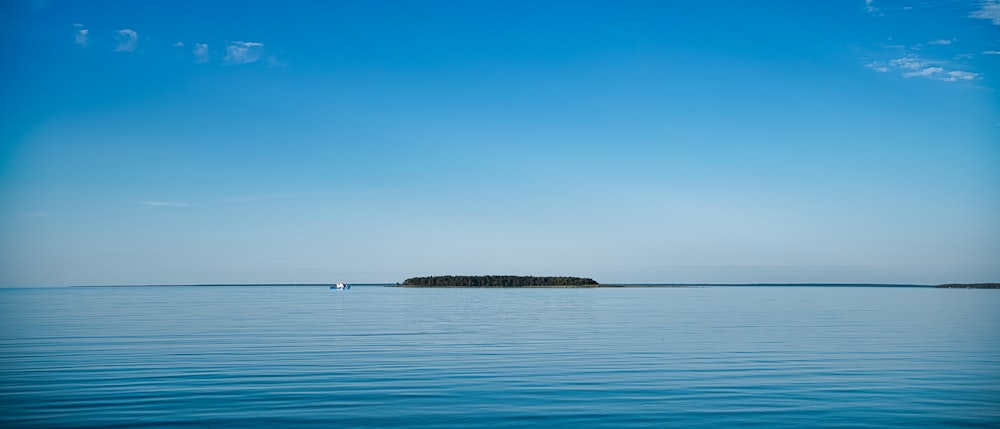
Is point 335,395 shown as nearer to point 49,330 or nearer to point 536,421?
point 536,421

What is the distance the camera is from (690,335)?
161 feet

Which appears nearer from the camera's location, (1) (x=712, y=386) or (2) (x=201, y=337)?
(1) (x=712, y=386)

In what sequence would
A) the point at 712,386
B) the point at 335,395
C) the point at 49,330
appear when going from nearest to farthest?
1. the point at 335,395
2. the point at 712,386
3. the point at 49,330

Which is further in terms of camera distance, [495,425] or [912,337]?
[912,337]

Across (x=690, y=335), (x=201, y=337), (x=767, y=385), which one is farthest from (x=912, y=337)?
(x=201, y=337)

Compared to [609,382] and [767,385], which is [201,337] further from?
[767,385]

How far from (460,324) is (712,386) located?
3696cm

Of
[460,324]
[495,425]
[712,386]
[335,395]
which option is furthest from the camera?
[460,324]

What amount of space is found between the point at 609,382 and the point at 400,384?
7.61m

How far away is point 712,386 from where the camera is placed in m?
26.8

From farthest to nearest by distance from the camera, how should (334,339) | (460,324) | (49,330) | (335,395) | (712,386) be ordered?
1. (460,324)
2. (49,330)
3. (334,339)
4. (712,386)
5. (335,395)

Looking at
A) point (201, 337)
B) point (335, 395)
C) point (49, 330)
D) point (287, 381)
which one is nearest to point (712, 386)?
point (335, 395)

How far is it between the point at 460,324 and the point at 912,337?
107ft

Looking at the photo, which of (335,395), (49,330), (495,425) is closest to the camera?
(495,425)
